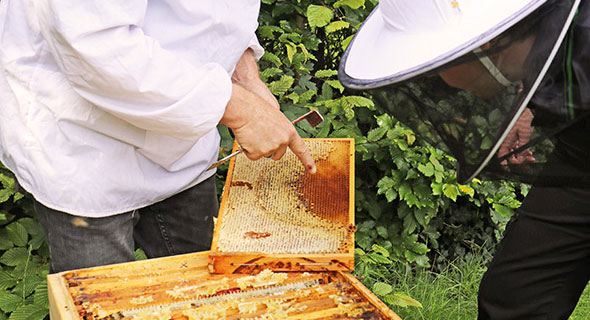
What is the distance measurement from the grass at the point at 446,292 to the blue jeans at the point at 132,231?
4.11 ft

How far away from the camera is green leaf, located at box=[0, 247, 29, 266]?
9.00 feet

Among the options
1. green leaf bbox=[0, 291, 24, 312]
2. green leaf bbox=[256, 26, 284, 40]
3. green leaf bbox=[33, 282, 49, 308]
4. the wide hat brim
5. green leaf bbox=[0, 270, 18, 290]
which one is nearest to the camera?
the wide hat brim

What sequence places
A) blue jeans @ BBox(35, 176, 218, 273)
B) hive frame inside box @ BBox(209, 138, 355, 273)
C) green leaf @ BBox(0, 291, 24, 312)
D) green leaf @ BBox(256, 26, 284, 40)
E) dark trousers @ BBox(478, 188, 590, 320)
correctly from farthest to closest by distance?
1. green leaf @ BBox(256, 26, 284, 40)
2. green leaf @ BBox(0, 291, 24, 312)
3. dark trousers @ BBox(478, 188, 590, 320)
4. blue jeans @ BBox(35, 176, 218, 273)
5. hive frame inside box @ BBox(209, 138, 355, 273)

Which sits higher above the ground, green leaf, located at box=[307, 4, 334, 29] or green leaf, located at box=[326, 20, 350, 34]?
green leaf, located at box=[307, 4, 334, 29]

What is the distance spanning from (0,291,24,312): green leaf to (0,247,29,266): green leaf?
0.17 meters

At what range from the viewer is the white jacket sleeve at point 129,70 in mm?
1480

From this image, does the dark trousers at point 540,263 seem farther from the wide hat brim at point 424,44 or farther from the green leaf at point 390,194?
the wide hat brim at point 424,44

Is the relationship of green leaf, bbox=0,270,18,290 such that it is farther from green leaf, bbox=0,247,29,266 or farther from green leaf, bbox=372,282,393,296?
green leaf, bbox=372,282,393,296

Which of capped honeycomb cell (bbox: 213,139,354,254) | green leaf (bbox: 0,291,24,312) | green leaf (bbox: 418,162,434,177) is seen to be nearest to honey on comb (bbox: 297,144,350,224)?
capped honeycomb cell (bbox: 213,139,354,254)

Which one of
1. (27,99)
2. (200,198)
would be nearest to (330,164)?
(200,198)

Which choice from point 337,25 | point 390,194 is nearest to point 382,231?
point 390,194

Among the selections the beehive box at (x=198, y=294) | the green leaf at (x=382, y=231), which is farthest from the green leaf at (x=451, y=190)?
the beehive box at (x=198, y=294)

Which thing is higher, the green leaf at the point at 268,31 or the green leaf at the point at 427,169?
the green leaf at the point at 268,31

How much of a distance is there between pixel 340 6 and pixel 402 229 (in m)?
1.30
